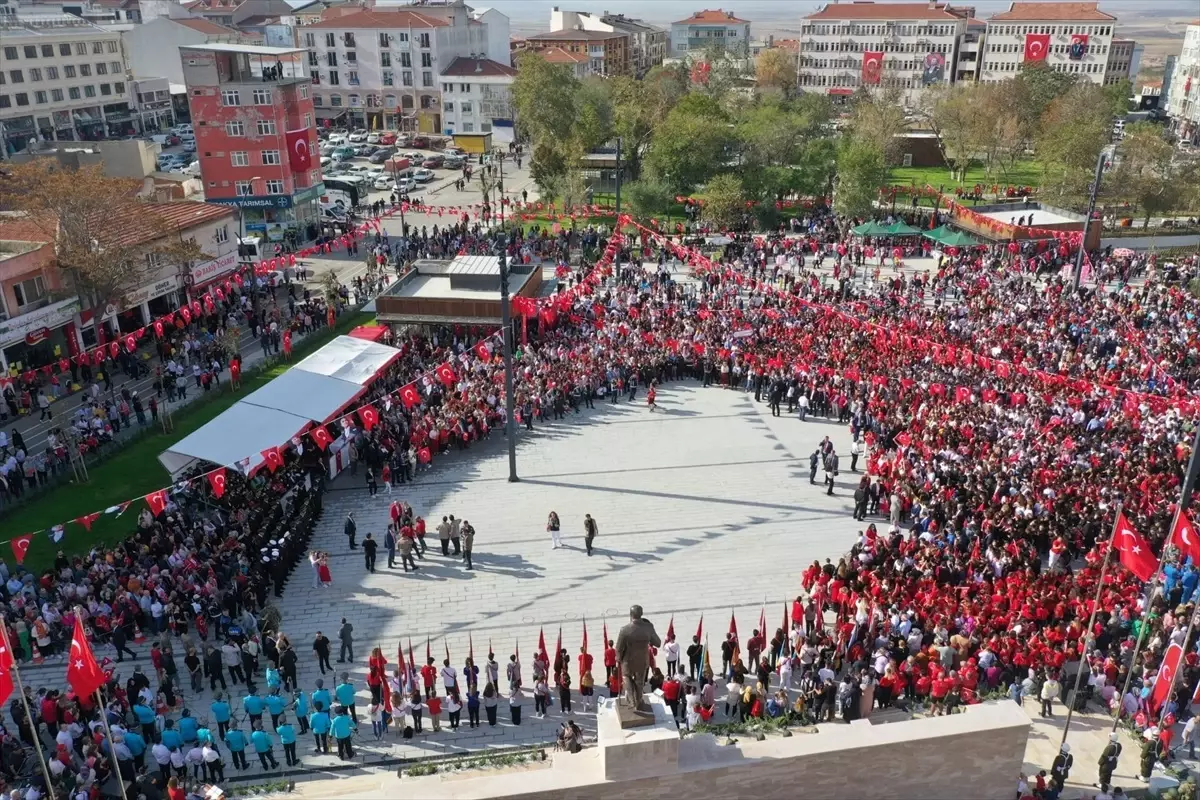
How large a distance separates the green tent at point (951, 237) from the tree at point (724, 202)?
9.74 m

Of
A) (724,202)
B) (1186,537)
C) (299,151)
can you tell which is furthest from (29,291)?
(1186,537)

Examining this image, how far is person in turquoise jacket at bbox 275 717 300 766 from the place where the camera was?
13391 millimetres

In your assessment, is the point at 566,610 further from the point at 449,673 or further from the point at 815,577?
the point at 815,577

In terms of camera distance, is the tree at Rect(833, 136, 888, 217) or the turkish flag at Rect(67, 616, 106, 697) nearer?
the turkish flag at Rect(67, 616, 106, 697)

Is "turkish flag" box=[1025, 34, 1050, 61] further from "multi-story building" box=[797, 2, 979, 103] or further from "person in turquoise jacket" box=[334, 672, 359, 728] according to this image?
"person in turquoise jacket" box=[334, 672, 359, 728]

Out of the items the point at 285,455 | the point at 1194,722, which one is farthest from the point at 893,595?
the point at 285,455

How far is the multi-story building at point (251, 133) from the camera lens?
147 ft

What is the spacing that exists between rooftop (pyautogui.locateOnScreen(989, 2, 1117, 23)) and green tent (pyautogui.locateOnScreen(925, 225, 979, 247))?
74959mm

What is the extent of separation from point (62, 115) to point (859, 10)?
84.2 meters

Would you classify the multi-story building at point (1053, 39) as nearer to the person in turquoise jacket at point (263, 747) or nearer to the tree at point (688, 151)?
the tree at point (688, 151)

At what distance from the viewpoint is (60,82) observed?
232 feet

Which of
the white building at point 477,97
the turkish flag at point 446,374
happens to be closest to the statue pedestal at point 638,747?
the turkish flag at point 446,374

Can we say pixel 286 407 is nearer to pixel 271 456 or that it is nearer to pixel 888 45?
pixel 271 456

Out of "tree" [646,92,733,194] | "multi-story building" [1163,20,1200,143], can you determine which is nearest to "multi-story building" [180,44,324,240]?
"tree" [646,92,733,194]
